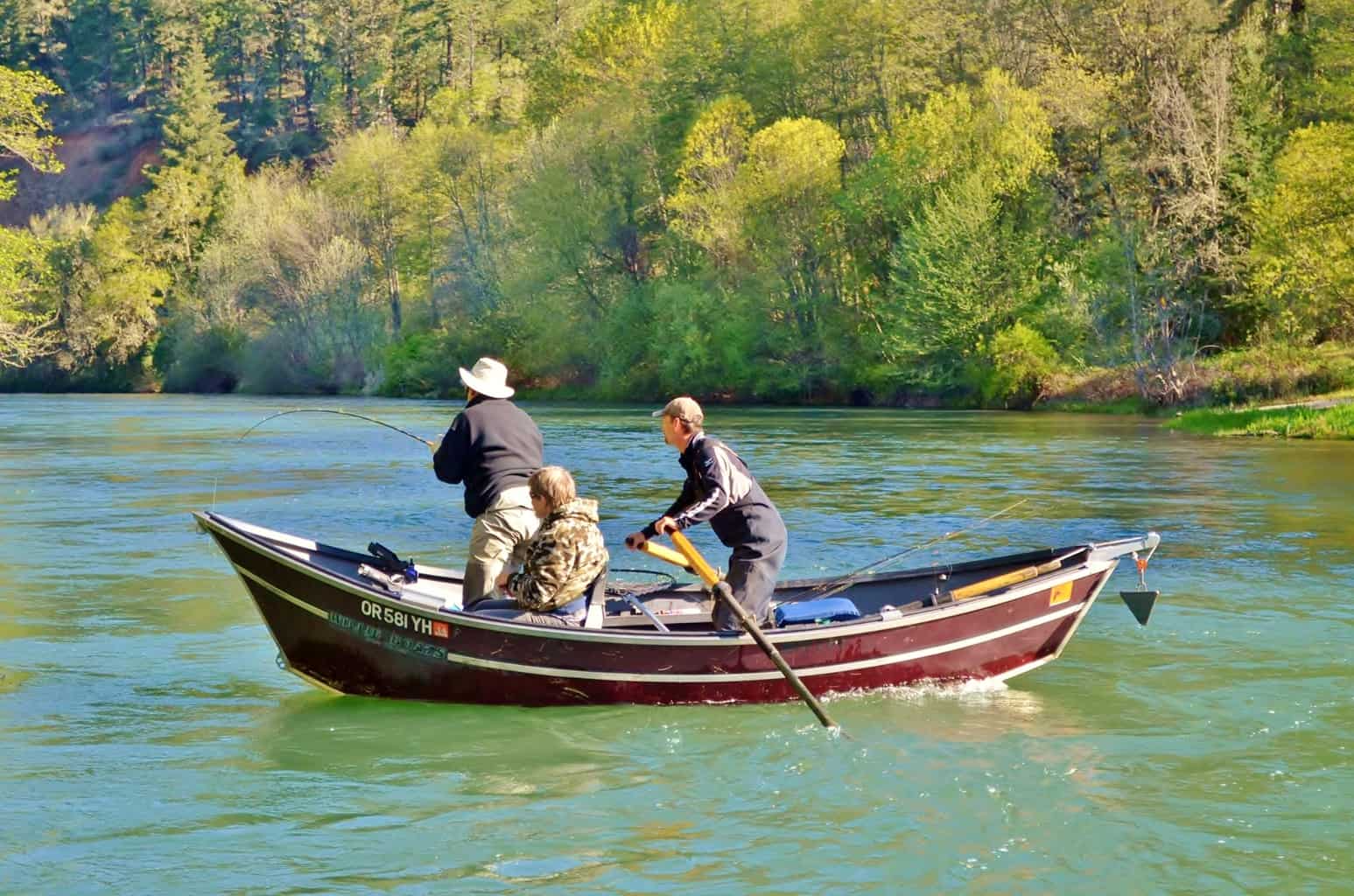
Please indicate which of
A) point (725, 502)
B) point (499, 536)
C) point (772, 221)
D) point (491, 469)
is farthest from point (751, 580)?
point (772, 221)

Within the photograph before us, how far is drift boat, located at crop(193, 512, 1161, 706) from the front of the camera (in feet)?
32.6

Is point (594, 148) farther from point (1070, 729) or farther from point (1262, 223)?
point (1070, 729)

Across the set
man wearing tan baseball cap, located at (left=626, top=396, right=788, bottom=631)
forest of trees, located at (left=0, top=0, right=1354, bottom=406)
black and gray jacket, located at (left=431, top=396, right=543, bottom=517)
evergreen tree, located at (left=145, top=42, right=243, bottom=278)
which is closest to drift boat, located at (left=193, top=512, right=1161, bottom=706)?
man wearing tan baseball cap, located at (left=626, top=396, right=788, bottom=631)

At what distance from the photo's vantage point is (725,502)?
9773mm

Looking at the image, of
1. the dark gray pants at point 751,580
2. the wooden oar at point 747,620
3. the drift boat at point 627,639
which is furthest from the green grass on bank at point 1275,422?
the wooden oar at point 747,620

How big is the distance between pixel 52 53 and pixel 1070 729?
13454 cm

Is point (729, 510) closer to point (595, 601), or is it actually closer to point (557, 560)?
point (595, 601)

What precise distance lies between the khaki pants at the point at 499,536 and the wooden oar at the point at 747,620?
3.71 feet

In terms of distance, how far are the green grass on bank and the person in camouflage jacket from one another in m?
26.5

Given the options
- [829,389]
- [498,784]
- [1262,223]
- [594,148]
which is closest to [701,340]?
[829,389]

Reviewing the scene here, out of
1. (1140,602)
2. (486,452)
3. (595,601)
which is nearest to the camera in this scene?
(595,601)

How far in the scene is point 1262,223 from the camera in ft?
131

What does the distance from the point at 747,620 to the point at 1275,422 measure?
2761cm

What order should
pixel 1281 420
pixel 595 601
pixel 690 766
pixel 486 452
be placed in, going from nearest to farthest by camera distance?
pixel 690 766
pixel 595 601
pixel 486 452
pixel 1281 420
